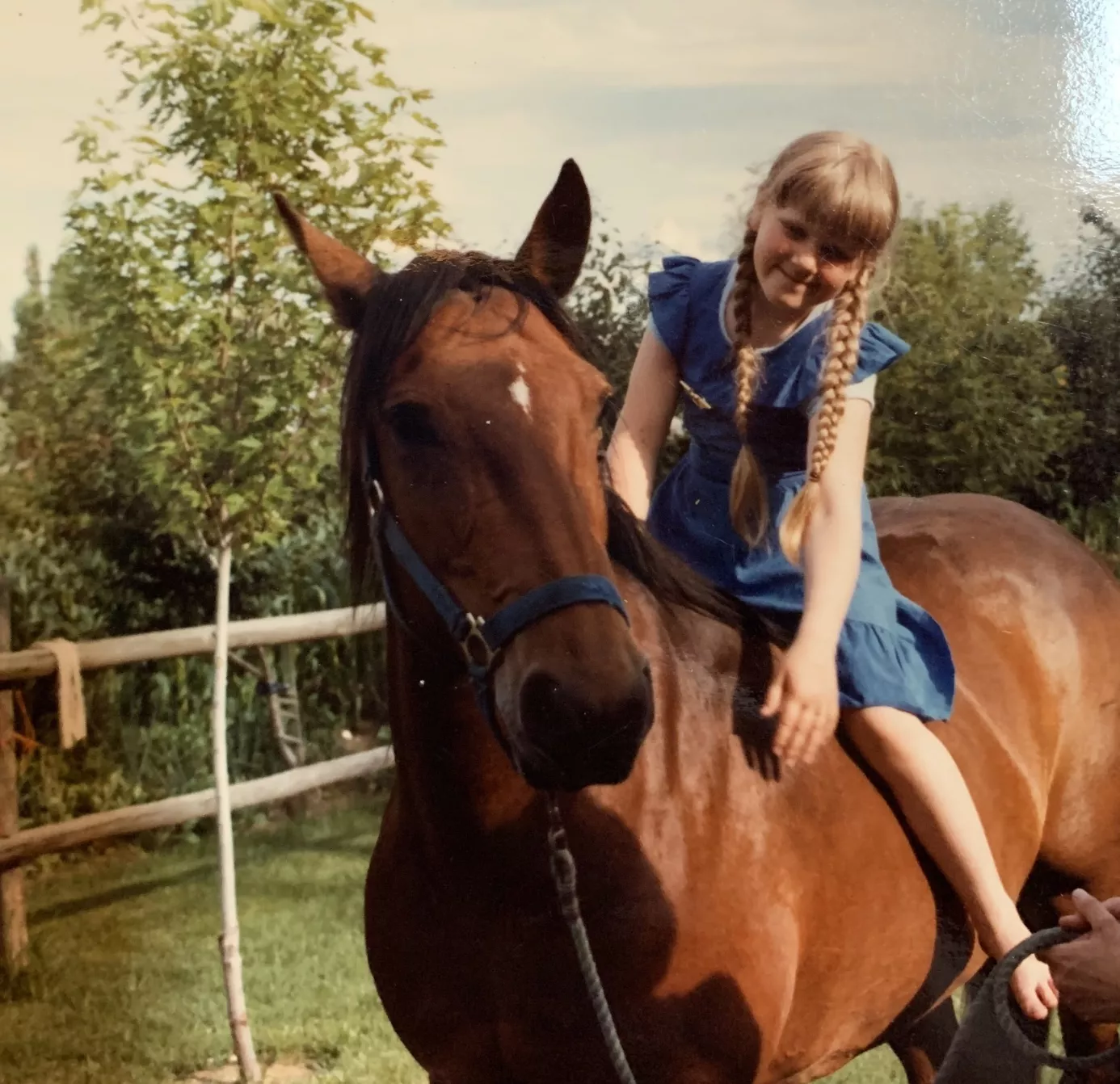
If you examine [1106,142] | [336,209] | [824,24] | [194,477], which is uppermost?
[824,24]

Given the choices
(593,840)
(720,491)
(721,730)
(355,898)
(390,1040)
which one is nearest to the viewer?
(593,840)

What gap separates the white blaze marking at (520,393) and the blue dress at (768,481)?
0.51m

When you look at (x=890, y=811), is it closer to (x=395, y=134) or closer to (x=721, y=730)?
(x=721, y=730)

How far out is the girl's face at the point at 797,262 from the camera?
153 centimetres

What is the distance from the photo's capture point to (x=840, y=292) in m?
1.58

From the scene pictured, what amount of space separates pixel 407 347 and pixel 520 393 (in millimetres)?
153

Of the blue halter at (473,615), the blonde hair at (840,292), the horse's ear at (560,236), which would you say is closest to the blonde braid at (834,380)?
the blonde hair at (840,292)

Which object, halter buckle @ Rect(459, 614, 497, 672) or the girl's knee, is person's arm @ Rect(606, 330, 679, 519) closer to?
the girl's knee

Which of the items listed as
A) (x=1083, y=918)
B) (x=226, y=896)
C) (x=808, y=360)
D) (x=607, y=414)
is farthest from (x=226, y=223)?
(x=1083, y=918)

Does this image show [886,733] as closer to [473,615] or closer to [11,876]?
[473,615]

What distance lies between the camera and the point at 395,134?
1.77 m

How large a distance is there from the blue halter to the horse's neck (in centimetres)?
6

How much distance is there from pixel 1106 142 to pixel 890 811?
3.48 feet

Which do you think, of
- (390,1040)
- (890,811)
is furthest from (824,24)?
(390,1040)
